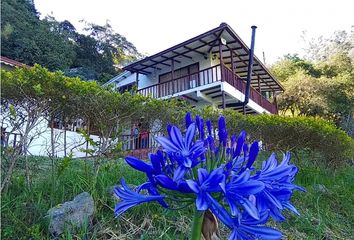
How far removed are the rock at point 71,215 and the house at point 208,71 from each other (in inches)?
495

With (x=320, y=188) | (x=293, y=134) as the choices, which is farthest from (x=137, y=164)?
(x=293, y=134)

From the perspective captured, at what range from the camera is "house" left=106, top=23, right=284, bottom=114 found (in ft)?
53.2

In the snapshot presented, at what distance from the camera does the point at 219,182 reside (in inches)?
34.8

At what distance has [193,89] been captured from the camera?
17.2m

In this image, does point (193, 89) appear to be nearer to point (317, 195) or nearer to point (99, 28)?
point (317, 195)

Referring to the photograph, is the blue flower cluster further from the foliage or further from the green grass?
the foliage

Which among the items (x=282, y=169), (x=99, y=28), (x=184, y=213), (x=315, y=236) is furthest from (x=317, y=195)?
(x=99, y=28)

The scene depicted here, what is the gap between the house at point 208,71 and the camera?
1622 cm

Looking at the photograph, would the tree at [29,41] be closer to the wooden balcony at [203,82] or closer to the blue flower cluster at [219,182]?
the wooden balcony at [203,82]

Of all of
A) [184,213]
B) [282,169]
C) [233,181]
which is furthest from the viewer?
[184,213]

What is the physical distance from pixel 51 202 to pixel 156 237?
107 cm

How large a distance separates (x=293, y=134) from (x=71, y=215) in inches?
220

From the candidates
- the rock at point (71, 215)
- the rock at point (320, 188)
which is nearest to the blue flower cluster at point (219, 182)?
the rock at point (71, 215)

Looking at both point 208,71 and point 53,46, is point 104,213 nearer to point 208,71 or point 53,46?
point 208,71
